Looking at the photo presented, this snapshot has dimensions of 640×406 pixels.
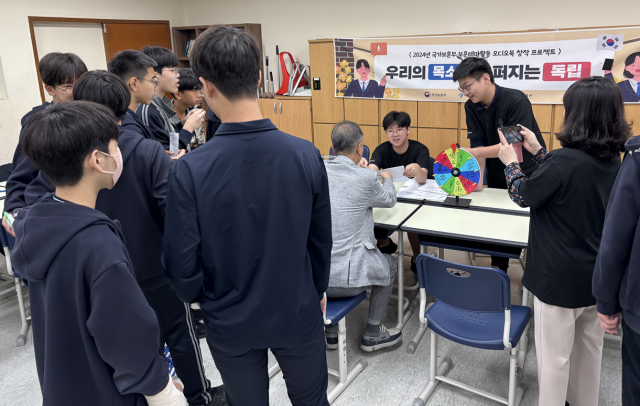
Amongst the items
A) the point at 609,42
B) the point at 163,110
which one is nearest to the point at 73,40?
the point at 163,110

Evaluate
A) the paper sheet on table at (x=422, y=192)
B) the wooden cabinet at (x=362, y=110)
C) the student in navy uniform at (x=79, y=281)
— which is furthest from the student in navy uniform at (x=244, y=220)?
the wooden cabinet at (x=362, y=110)

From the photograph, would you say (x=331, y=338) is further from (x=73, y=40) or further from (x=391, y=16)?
(x=73, y=40)

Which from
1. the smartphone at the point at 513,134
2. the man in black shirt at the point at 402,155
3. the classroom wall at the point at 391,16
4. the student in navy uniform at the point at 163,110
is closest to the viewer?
the smartphone at the point at 513,134

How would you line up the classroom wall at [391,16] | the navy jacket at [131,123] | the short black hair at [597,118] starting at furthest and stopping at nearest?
1. the classroom wall at [391,16]
2. the navy jacket at [131,123]
3. the short black hair at [597,118]

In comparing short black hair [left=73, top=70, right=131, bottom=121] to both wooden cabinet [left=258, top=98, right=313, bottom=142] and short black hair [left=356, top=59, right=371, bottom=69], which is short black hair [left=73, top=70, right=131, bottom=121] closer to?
short black hair [left=356, top=59, right=371, bottom=69]

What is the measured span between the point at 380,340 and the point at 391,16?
13.5 feet

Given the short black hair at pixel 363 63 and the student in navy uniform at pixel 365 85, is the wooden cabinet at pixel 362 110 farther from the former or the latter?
the short black hair at pixel 363 63

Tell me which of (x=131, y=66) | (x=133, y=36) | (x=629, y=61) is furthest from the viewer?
(x=133, y=36)

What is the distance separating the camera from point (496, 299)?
191 cm

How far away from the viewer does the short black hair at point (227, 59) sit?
3.67 ft

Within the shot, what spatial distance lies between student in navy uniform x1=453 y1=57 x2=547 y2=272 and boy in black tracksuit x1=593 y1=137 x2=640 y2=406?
4.69 ft

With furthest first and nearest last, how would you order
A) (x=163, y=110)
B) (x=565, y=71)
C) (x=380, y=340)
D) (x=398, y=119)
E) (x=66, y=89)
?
(x=565, y=71), (x=398, y=119), (x=163, y=110), (x=380, y=340), (x=66, y=89)

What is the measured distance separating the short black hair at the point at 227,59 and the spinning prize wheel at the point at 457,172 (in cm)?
179

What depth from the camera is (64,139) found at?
Result: 3.54 ft
